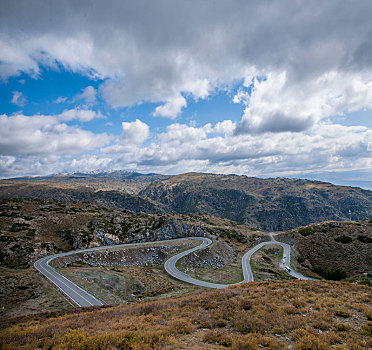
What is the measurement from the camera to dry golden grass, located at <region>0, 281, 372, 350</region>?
31.6ft

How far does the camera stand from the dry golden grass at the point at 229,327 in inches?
379

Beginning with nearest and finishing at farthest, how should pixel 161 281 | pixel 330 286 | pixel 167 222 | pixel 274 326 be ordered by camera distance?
pixel 274 326, pixel 330 286, pixel 161 281, pixel 167 222

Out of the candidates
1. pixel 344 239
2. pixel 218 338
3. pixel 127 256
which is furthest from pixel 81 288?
pixel 344 239

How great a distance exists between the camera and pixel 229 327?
472 inches

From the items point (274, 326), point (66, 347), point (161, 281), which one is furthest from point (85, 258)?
point (274, 326)

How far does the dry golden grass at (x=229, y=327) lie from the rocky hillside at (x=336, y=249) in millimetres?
57705

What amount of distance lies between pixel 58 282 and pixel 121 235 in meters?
43.1

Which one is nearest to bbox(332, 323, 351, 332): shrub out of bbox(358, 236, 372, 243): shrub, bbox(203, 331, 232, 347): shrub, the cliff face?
bbox(203, 331, 232, 347): shrub

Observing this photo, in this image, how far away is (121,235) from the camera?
77.8 metres

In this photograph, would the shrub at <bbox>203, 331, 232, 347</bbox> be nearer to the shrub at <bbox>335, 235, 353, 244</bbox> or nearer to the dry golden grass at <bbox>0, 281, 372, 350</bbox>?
the dry golden grass at <bbox>0, 281, 372, 350</bbox>

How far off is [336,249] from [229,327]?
275 feet

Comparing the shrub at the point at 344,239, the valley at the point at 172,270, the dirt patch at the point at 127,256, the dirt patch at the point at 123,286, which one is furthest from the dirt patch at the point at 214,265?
the shrub at the point at 344,239

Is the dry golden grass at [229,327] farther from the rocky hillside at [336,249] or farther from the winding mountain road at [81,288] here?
the rocky hillside at [336,249]

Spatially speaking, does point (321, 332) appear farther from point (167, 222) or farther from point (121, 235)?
point (167, 222)
